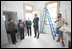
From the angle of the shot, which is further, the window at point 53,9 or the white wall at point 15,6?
the white wall at point 15,6

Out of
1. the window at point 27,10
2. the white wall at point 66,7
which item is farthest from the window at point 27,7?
the white wall at point 66,7

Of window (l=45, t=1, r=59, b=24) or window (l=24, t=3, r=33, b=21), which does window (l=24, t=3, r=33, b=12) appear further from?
window (l=45, t=1, r=59, b=24)

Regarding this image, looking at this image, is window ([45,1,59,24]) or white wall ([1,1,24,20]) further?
white wall ([1,1,24,20])

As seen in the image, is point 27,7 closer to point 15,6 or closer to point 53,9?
point 15,6

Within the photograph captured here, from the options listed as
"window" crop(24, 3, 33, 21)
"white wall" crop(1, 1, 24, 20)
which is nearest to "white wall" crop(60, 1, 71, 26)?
"window" crop(24, 3, 33, 21)

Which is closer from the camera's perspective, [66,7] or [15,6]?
[66,7]

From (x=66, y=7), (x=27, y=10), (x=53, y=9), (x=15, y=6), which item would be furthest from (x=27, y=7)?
(x=66, y=7)

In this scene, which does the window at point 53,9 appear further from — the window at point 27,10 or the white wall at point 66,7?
the window at point 27,10

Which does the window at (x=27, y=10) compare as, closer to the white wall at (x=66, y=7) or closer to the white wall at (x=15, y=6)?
the white wall at (x=15, y=6)

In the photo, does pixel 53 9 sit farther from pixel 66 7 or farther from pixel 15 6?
pixel 15 6

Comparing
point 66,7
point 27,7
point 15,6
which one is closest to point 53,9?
point 66,7

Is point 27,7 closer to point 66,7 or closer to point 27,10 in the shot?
point 27,10

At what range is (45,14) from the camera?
668 mm

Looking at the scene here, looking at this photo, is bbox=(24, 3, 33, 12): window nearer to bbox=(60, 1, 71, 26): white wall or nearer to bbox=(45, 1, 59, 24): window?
bbox=(45, 1, 59, 24): window
